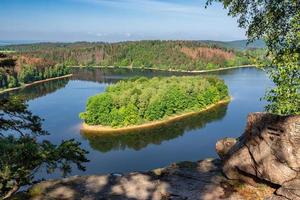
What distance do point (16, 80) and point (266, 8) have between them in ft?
508

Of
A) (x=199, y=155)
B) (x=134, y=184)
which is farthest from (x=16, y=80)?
(x=134, y=184)

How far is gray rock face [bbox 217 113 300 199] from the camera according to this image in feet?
32.3

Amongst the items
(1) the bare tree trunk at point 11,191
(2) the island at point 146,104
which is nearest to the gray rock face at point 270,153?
(1) the bare tree trunk at point 11,191

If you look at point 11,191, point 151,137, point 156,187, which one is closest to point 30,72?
point 151,137

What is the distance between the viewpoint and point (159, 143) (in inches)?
2623

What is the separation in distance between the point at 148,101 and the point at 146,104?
1.40 m

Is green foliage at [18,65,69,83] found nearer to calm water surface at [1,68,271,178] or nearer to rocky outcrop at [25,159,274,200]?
calm water surface at [1,68,271,178]

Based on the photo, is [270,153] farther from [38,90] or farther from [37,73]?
[37,73]

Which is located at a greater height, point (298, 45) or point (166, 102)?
point (298, 45)

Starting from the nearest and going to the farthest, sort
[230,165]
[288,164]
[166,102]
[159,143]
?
1. [288,164]
2. [230,165]
3. [159,143]
4. [166,102]

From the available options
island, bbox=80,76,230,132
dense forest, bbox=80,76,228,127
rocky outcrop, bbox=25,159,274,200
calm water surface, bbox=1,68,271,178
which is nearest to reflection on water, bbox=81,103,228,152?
calm water surface, bbox=1,68,271,178

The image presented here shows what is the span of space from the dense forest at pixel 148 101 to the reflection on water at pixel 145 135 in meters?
4.91

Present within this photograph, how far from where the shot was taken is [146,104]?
87.5 meters

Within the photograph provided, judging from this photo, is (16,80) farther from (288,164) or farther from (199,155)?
(288,164)
